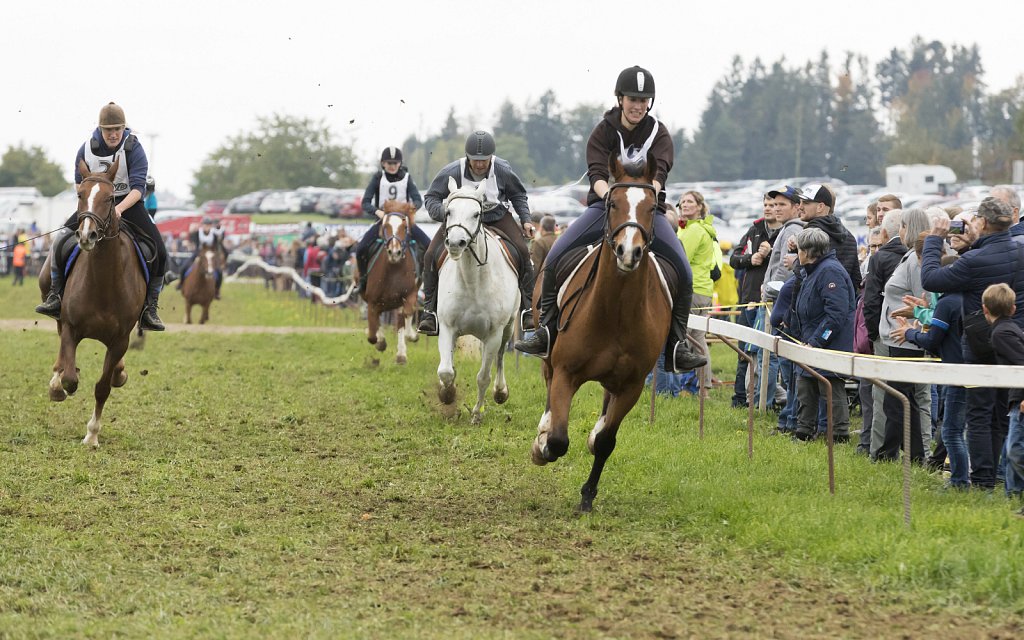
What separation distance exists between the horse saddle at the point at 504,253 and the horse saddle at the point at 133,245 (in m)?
3.01

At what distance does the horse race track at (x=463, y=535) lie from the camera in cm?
601

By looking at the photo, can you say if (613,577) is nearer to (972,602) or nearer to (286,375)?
(972,602)

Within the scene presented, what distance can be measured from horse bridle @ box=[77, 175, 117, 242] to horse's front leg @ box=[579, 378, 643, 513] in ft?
15.6

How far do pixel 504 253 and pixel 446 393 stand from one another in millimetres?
1678

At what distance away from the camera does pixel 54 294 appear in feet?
37.4

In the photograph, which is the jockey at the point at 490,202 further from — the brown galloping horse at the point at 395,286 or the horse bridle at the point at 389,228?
the brown galloping horse at the point at 395,286

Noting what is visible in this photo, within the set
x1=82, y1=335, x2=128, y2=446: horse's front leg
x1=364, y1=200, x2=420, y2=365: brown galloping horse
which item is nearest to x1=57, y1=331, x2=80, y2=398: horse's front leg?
x1=82, y1=335, x2=128, y2=446: horse's front leg

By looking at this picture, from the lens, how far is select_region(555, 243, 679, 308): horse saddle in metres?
8.67

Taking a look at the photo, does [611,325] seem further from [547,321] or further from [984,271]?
[984,271]

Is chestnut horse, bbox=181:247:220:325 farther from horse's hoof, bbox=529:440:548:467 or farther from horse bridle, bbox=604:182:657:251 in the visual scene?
horse bridle, bbox=604:182:657:251

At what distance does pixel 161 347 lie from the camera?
20.9 m

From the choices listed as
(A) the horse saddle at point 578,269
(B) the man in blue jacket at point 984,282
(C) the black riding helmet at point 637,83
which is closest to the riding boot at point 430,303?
(A) the horse saddle at point 578,269

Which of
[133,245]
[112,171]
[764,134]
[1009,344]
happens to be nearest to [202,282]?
[133,245]

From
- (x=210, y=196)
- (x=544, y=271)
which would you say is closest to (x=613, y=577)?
(x=544, y=271)
